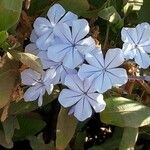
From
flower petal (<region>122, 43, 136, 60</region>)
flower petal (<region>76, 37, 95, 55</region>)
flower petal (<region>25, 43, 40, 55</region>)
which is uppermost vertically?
flower petal (<region>76, 37, 95, 55</region>)

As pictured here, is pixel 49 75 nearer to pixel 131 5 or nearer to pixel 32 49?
pixel 32 49

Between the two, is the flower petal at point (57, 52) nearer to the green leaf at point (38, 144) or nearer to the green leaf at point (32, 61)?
the green leaf at point (32, 61)

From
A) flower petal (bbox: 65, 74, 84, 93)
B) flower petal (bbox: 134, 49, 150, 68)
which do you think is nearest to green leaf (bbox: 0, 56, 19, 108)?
flower petal (bbox: 65, 74, 84, 93)

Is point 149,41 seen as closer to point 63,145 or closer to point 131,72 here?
point 131,72

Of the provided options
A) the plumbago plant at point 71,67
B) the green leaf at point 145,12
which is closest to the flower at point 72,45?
the plumbago plant at point 71,67

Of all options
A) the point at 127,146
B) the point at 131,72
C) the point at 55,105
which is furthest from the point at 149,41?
the point at 55,105

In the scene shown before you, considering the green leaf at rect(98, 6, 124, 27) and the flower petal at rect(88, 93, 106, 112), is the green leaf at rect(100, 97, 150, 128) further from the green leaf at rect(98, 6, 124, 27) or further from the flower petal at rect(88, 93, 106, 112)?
the green leaf at rect(98, 6, 124, 27)

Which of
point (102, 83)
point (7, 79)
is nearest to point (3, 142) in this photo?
point (7, 79)
